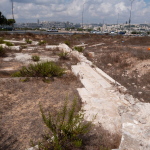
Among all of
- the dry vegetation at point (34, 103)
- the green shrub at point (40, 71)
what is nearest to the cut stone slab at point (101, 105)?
the dry vegetation at point (34, 103)

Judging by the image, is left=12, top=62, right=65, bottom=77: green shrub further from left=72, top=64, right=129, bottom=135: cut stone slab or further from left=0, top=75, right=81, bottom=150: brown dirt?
left=72, top=64, right=129, bottom=135: cut stone slab

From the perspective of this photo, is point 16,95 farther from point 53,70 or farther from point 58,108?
point 53,70

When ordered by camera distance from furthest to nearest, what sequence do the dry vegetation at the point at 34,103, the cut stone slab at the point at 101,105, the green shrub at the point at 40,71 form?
the green shrub at the point at 40,71 → the cut stone slab at the point at 101,105 → the dry vegetation at the point at 34,103

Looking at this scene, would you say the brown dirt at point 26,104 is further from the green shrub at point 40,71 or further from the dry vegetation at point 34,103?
the green shrub at point 40,71

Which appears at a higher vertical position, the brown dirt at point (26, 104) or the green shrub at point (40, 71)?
the green shrub at point (40, 71)

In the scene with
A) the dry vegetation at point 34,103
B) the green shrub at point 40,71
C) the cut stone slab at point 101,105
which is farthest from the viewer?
the green shrub at point 40,71

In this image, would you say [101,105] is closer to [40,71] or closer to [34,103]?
[34,103]

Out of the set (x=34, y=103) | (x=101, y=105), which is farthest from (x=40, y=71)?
(x=101, y=105)

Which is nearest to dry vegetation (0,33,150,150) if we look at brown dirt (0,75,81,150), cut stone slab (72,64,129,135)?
brown dirt (0,75,81,150)

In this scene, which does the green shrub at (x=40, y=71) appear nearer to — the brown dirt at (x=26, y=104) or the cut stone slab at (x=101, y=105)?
the brown dirt at (x=26, y=104)

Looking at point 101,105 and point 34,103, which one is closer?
point 101,105

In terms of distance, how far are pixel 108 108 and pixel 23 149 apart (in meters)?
2.05

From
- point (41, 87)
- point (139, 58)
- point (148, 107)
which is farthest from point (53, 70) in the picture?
point (139, 58)

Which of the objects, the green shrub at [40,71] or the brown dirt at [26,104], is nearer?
the brown dirt at [26,104]
